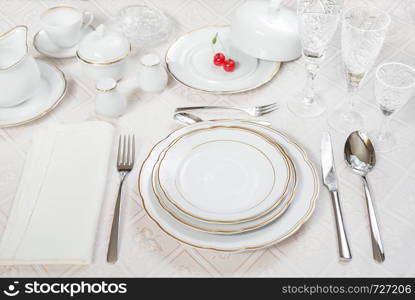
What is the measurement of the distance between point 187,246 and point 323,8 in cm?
53

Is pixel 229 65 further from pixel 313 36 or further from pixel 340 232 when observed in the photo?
pixel 340 232

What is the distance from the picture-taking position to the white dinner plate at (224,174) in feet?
2.52

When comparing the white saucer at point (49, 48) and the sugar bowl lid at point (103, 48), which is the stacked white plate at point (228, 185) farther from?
the white saucer at point (49, 48)

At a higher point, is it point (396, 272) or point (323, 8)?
point (323, 8)

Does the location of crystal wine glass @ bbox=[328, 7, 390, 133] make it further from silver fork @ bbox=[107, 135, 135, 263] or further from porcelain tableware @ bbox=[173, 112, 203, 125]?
silver fork @ bbox=[107, 135, 135, 263]

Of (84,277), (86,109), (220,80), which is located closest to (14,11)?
(86,109)

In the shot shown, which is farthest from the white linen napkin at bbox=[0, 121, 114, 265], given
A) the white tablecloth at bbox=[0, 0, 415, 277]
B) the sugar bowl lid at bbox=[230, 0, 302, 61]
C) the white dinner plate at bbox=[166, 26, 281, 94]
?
the sugar bowl lid at bbox=[230, 0, 302, 61]

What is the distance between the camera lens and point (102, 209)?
82 centimetres

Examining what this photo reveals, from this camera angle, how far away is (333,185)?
2.71 feet

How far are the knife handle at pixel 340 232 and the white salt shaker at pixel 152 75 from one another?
437 millimetres

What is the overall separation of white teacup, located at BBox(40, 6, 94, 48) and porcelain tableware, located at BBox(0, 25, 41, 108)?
105 mm

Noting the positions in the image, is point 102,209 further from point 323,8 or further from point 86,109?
point 323,8

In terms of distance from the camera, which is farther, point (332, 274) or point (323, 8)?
point (323, 8)

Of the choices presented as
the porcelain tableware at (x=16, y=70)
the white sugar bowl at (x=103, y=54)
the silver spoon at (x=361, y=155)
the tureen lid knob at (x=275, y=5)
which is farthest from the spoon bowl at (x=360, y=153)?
the porcelain tableware at (x=16, y=70)
